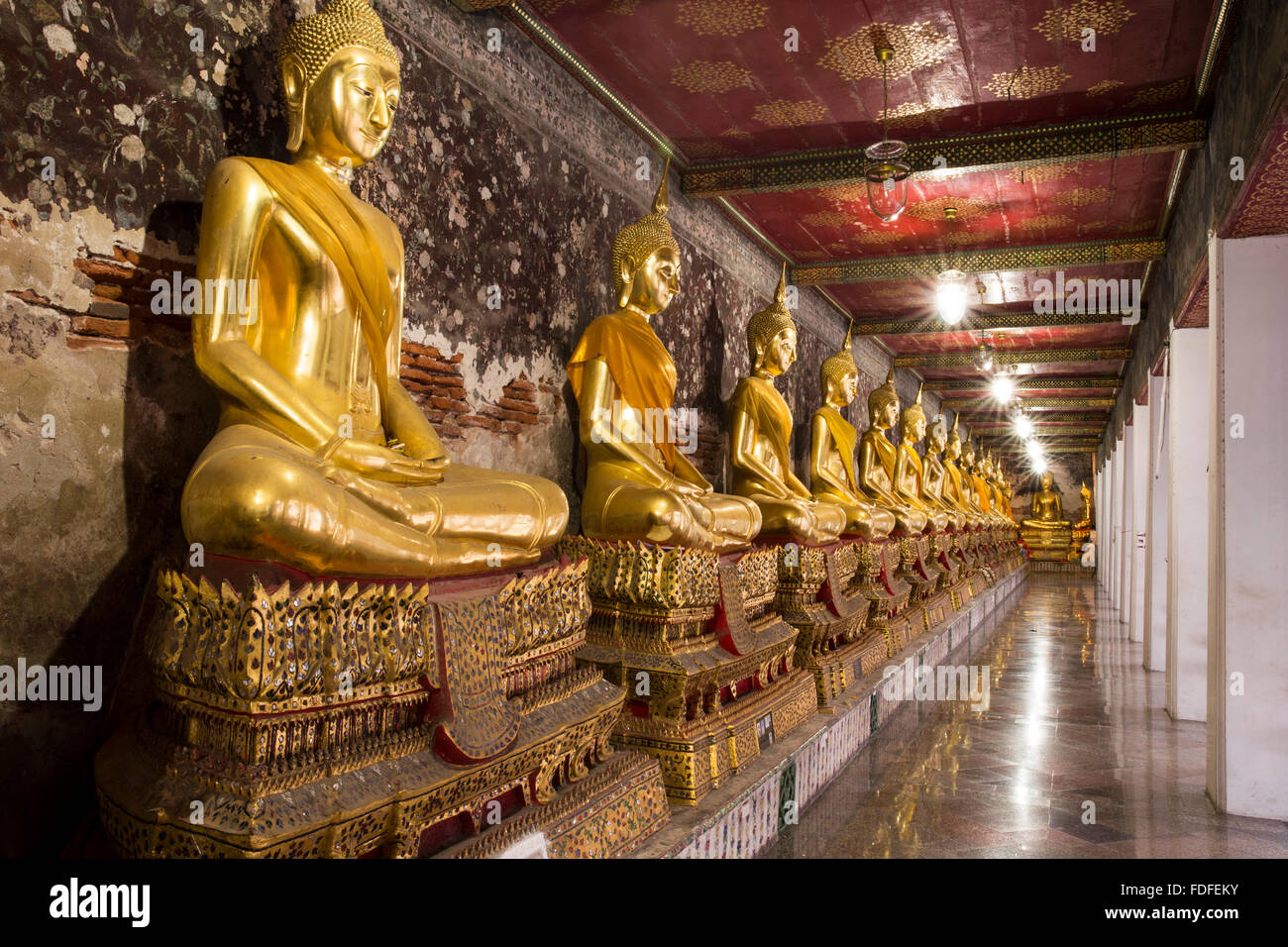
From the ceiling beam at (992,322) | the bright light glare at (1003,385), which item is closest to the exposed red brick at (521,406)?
the ceiling beam at (992,322)

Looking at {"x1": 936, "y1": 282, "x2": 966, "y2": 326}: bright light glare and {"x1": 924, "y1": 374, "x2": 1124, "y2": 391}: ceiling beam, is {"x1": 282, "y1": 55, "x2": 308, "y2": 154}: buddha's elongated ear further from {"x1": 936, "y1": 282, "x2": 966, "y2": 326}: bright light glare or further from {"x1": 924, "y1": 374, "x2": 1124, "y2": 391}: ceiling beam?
{"x1": 924, "y1": 374, "x2": 1124, "y2": 391}: ceiling beam

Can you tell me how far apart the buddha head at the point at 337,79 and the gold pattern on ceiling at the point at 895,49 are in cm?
226

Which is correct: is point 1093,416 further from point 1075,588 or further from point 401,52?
point 401,52

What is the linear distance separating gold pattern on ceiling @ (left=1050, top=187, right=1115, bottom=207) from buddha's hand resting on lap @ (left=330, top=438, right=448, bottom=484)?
517 centimetres

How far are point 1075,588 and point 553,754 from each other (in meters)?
16.7

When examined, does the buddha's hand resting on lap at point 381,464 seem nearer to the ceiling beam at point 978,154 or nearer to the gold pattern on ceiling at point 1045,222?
the ceiling beam at point 978,154

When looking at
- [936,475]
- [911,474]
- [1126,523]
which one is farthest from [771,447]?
[1126,523]

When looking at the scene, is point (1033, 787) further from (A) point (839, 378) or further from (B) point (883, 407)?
(B) point (883, 407)

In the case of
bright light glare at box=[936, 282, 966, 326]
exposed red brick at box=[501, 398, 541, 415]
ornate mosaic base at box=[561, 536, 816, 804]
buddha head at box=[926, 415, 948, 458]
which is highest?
bright light glare at box=[936, 282, 966, 326]

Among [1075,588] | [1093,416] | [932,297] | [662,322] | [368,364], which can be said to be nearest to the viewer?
[368,364]

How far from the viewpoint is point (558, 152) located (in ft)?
14.4

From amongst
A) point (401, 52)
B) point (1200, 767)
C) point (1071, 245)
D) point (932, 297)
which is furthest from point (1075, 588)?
point (401, 52)

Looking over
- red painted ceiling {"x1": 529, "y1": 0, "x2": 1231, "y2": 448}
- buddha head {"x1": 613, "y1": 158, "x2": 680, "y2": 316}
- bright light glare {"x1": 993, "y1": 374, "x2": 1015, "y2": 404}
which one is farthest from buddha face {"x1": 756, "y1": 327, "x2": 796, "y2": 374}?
bright light glare {"x1": 993, "y1": 374, "x2": 1015, "y2": 404}

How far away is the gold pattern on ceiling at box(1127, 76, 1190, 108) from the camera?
438cm
